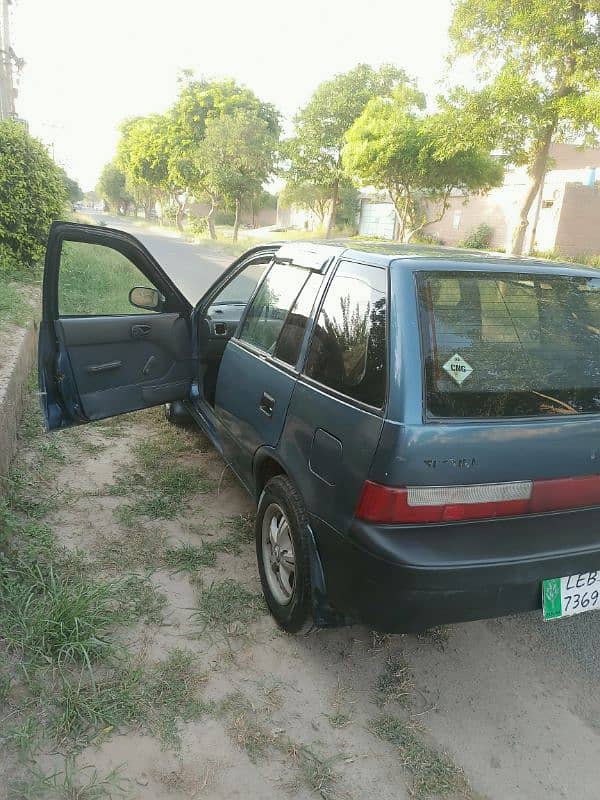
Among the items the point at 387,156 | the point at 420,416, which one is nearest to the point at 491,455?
the point at 420,416

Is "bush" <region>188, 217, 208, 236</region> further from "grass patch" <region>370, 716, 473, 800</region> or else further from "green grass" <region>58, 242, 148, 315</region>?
"grass patch" <region>370, 716, 473, 800</region>

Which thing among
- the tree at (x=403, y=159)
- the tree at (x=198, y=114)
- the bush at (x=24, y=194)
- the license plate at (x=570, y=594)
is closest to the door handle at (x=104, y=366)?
the license plate at (x=570, y=594)

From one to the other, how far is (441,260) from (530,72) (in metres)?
12.7

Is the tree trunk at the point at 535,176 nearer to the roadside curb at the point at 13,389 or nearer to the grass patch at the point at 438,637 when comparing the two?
the roadside curb at the point at 13,389

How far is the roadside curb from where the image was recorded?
3.90m

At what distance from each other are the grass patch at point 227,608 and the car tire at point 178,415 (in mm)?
2103

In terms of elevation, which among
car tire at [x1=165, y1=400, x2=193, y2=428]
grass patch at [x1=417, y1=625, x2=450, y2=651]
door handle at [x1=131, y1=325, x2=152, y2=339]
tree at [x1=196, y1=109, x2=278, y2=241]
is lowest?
grass patch at [x1=417, y1=625, x2=450, y2=651]

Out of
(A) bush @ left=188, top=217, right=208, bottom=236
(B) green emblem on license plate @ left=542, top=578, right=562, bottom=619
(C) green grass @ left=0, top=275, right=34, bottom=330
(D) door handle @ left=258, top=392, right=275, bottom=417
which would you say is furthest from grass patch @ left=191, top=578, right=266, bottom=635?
(A) bush @ left=188, top=217, right=208, bottom=236

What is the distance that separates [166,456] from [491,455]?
299 centimetres

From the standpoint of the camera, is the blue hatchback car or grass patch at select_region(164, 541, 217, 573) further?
grass patch at select_region(164, 541, 217, 573)

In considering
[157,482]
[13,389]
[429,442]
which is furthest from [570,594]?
[13,389]

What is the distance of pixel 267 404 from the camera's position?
2.96 metres

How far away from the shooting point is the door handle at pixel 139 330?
411cm

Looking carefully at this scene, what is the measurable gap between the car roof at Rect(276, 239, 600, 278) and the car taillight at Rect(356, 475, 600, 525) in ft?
2.79
